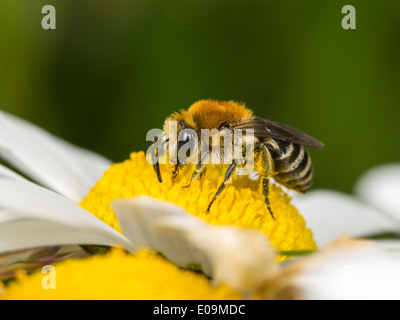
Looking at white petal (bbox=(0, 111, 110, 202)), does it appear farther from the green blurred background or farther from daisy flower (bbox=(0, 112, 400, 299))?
the green blurred background

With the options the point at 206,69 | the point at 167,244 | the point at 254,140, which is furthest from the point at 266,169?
the point at 206,69

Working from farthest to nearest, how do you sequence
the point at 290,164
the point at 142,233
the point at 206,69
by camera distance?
the point at 206,69
the point at 290,164
the point at 142,233

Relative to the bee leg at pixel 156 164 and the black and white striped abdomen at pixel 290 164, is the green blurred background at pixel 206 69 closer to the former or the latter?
the black and white striped abdomen at pixel 290 164

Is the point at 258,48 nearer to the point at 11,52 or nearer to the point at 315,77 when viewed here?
the point at 315,77

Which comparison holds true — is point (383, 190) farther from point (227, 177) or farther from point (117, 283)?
point (117, 283)

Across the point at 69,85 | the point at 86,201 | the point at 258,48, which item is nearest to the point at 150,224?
the point at 86,201

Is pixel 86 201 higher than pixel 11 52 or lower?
lower
